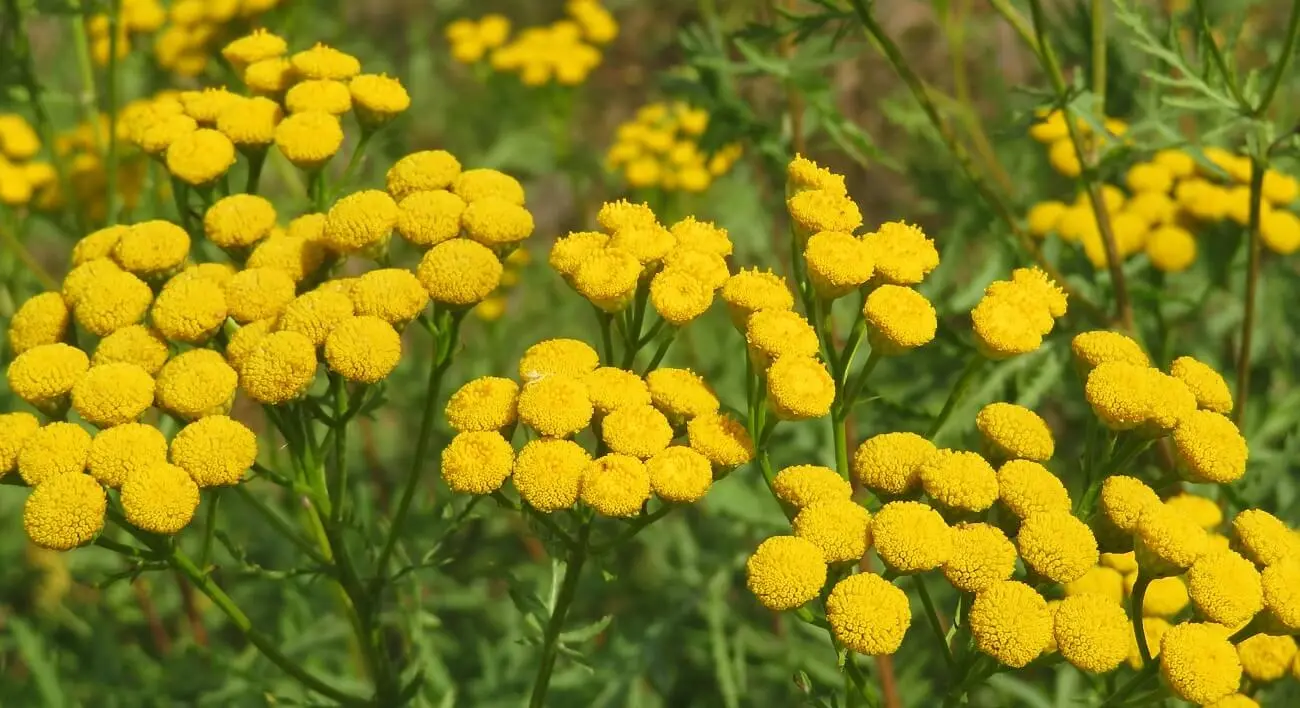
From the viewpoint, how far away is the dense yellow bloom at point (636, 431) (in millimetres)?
2143

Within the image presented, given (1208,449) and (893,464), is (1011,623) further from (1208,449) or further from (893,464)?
(1208,449)

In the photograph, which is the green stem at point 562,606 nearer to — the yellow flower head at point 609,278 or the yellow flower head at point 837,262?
the yellow flower head at point 609,278

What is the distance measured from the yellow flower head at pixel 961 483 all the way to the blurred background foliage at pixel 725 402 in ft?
1.49

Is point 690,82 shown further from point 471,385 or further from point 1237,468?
point 1237,468

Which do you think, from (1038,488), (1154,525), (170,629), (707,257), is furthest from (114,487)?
(170,629)

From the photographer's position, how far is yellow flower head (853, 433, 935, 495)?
2164 millimetres

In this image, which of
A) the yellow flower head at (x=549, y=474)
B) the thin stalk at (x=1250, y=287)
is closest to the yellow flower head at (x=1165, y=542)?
the yellow flower head at (x=549, y=474)

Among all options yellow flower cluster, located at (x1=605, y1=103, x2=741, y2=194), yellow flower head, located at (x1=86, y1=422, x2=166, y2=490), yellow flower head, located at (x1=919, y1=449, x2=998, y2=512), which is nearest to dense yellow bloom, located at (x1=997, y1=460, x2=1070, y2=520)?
yellow flower head, located at (x1=919, y1=449, x2=998, y2=512)

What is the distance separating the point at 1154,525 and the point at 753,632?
7.64 feet

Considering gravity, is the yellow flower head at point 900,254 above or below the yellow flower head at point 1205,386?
above

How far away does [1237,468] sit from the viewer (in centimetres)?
218

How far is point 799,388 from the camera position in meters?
2.13

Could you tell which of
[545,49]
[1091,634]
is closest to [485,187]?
[1091,634]

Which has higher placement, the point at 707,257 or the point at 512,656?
the point at 707,257
